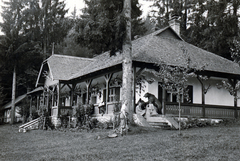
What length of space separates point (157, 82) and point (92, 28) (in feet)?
20.7

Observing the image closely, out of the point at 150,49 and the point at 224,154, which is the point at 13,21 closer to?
the point at 150,49

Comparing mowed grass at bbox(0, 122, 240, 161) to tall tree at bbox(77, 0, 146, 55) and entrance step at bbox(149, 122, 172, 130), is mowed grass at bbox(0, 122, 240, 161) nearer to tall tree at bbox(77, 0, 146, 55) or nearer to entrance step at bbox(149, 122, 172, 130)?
entrance step at bbox(149, 122, 172, 130)

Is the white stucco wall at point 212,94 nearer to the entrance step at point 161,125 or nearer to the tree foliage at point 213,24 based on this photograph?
the entrance step at point 161,125

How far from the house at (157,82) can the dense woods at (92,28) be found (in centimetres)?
192

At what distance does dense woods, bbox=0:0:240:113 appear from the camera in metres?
15.8

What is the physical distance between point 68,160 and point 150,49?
1196 cm

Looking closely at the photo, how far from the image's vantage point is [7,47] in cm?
3612

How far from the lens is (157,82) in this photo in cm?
1964

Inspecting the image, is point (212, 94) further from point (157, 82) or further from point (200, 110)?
point (157, 82)

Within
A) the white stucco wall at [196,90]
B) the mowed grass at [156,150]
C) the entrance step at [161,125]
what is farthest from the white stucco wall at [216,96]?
the mowed grass at [156,150]

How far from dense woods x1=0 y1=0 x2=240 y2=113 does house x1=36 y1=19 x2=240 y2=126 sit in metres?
1.92

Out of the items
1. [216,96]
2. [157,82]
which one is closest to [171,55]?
[157,82]

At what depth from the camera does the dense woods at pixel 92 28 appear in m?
15.8

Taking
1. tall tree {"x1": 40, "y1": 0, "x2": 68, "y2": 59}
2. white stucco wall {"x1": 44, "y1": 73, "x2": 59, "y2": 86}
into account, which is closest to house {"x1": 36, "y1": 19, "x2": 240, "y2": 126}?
white stucco wall {"x1": 44, "y1": 73, "x2": 59, "y2": 86}
